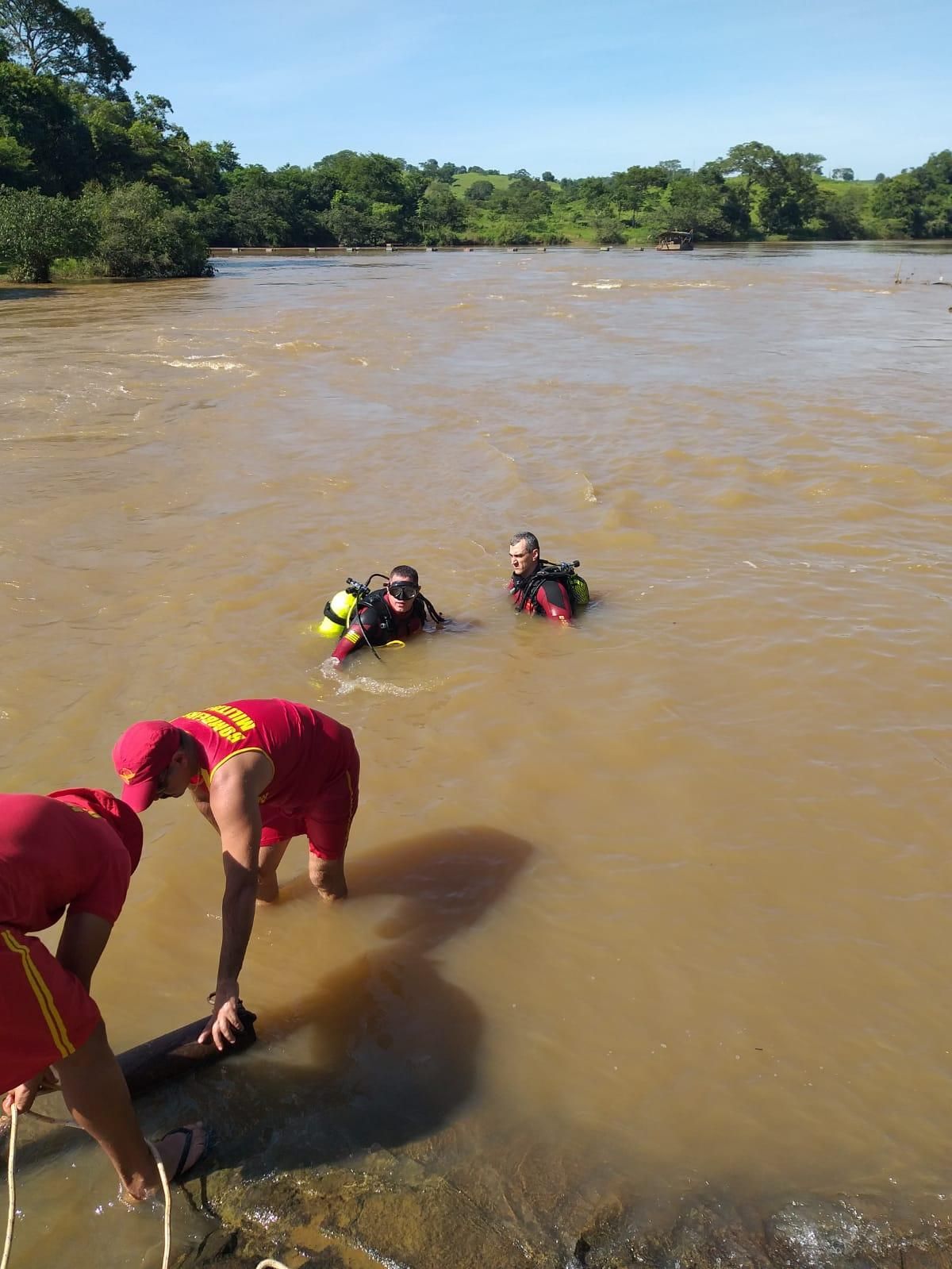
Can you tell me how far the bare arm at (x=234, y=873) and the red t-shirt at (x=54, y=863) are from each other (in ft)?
1.50

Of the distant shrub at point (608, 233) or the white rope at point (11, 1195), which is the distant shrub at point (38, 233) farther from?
the distant shrub at point (608, 233)

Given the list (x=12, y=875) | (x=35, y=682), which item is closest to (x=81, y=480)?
(x=35, y=682)

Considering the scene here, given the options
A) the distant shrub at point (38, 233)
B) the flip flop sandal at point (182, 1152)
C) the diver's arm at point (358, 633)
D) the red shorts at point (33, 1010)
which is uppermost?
the distant shrub at point (38, 233)

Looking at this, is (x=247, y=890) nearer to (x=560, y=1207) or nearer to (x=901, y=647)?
(x=560, y=1207)

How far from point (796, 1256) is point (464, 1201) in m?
1.02

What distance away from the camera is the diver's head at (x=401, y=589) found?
22.1 feet

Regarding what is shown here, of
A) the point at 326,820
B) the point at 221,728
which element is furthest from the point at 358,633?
the point at 221,728

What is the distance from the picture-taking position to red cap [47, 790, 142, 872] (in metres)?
2.76

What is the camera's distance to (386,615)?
693cm

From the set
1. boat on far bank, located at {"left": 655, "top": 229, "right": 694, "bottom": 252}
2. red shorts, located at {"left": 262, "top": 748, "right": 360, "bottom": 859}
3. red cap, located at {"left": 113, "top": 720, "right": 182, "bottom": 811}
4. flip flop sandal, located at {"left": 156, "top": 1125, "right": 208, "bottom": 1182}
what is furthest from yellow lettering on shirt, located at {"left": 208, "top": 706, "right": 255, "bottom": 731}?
boat on far bank, located at {"left": 655, "top": 229, "right": 694, "bottom": 252}

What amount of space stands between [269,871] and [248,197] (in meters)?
85.2

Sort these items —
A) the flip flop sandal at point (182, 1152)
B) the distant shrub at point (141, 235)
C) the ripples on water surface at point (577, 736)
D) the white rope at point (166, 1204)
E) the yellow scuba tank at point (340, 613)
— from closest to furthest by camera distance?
the white rope at point (166, 1204)
the flip flop sandal at point (182, 1152)
the ripples on water surface at point (577, 736)
the yellow scuba tank at point (340, 613)
the distant shrub at point (141, 235)

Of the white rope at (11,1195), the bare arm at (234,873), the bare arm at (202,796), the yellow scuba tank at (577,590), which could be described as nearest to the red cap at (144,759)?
the bare arm at (234,873)

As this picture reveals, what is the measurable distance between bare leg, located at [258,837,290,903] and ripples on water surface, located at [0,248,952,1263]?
4.0 inches
